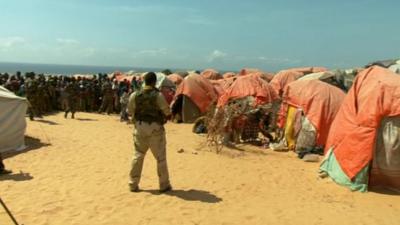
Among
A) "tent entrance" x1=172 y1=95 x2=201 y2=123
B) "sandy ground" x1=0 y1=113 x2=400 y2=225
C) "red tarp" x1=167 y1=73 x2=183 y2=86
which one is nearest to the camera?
"sandy ground" x1=0 y1=113 x2=400 y2=225

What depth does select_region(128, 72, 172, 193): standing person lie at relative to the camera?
27.2ft

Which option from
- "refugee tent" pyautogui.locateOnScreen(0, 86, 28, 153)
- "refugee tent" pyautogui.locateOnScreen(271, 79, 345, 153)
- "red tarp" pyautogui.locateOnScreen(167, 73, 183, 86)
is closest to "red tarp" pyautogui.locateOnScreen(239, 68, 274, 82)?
"red tarp" pyautogui.locateOnScreen(167, 73, 183, 86)

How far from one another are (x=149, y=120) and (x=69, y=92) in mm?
12637

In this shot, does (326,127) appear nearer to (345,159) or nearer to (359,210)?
(345,159)

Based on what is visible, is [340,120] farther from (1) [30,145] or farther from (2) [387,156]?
(1) [30,145]

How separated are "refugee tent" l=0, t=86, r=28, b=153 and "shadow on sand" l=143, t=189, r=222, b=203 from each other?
4.91 metres

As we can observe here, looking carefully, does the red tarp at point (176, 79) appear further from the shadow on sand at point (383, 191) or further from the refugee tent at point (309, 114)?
the shadow on sand at point (383, 191)

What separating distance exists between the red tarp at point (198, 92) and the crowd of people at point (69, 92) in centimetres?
188

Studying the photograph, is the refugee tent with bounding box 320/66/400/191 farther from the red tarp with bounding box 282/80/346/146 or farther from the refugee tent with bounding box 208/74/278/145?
the refugee tent with bounding box 208/74/278/145

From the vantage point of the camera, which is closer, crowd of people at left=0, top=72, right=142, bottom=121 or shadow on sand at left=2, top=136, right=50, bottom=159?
shadow on sand at left=2, top=136, right=50, bottom=159

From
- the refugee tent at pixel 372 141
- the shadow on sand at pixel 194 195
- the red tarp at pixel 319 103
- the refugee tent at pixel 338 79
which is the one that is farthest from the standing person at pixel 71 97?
the refugee tent at pixel 372 141

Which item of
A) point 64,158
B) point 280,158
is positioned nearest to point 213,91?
point 280,158

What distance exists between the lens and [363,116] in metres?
10.1

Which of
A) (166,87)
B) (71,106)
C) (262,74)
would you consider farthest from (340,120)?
(262,74)
